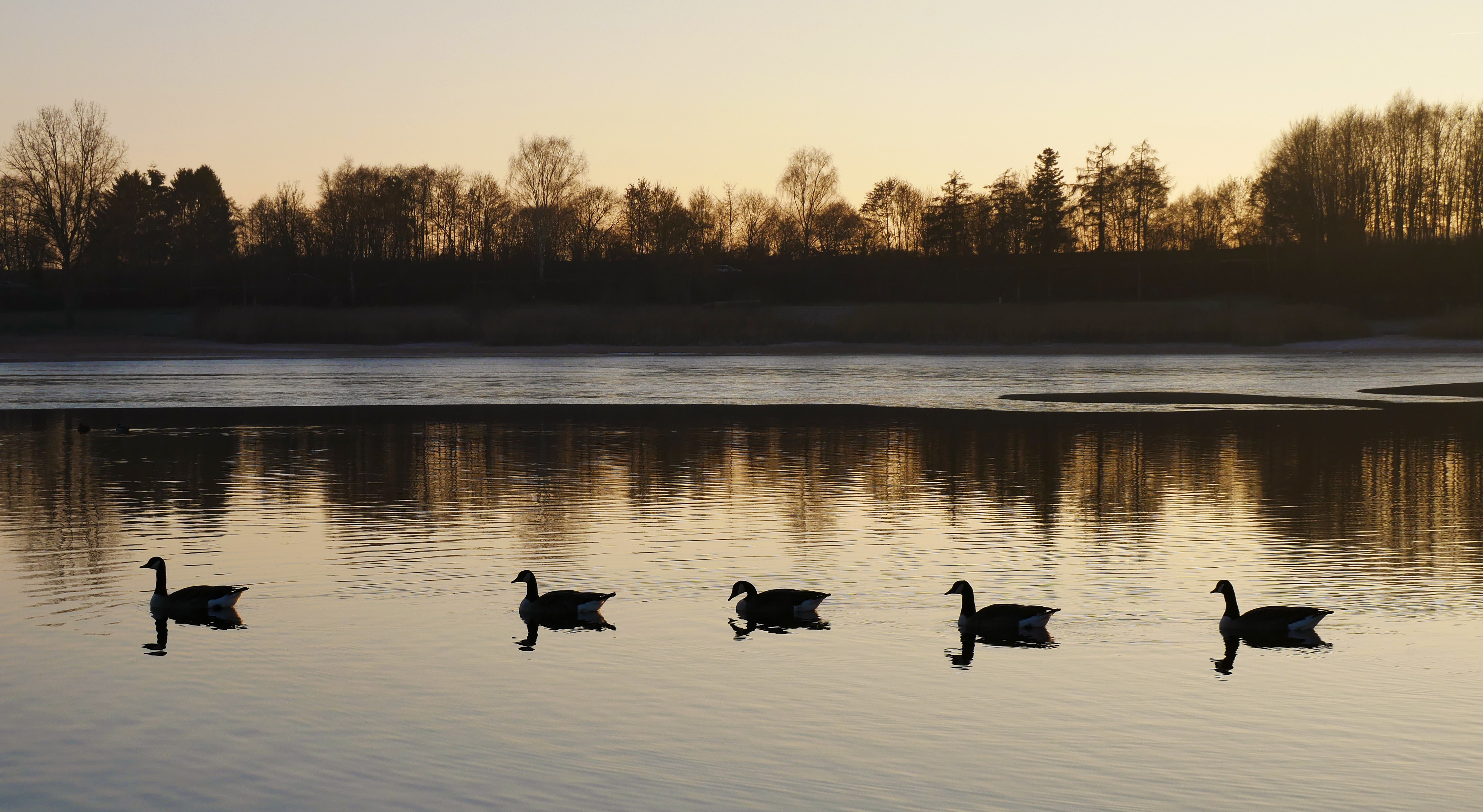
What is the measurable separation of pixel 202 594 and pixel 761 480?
12954 millimetres

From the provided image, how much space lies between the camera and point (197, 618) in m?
14.9

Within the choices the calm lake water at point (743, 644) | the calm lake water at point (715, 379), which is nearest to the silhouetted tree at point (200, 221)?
the calm lake water at point (715, 379)

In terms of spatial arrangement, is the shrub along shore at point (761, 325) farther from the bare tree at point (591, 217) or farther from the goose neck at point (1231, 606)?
the goose neck at point (1231, 606)

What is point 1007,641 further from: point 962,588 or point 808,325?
point 808,325

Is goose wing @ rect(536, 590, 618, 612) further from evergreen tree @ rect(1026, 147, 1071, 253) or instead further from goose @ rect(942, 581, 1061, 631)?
evergreen tree @ rect(1026, 147, 1071, 253)

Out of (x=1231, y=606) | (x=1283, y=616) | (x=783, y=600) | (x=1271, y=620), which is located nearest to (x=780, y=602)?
(x=783, y=600)

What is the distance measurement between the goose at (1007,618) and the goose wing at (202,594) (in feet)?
24.6

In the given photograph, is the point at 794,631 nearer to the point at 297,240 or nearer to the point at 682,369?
the point at 682,369

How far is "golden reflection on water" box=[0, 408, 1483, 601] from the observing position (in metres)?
19.7

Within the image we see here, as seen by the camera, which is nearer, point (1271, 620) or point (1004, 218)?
point (1271, 620)

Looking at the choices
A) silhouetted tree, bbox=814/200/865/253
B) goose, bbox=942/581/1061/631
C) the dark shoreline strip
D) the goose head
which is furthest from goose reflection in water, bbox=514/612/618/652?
silhouetted tree, bbox=814/200/865/253

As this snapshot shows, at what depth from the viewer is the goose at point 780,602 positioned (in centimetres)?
1432

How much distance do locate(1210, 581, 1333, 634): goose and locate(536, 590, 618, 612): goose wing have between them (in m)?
6.03

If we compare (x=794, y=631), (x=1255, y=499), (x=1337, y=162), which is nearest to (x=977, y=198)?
(x=1337, y=162)
